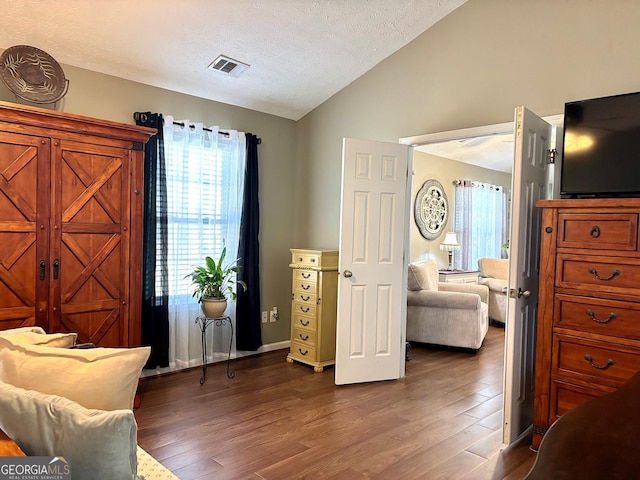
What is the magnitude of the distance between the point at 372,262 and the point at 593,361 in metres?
1.76

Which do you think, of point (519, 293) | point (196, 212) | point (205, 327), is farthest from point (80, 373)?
point (196, 212)

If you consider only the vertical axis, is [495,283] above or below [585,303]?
below

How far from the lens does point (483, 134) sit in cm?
335

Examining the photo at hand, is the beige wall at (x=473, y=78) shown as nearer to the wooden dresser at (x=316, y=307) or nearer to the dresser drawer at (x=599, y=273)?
the wooden dresser at (x=316, y=307)

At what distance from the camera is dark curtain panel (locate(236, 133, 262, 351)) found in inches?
169

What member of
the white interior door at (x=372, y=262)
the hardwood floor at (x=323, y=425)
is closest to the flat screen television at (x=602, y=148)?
the white interior door at (x=372, y=262)

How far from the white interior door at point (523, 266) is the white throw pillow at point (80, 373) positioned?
6.62 ft

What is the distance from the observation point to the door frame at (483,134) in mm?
2588

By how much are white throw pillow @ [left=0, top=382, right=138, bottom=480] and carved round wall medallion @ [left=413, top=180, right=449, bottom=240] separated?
5.68 metres

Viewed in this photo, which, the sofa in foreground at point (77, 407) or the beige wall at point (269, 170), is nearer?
the sofa in foreground at point (77, 407)

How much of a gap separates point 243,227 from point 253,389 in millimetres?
1522

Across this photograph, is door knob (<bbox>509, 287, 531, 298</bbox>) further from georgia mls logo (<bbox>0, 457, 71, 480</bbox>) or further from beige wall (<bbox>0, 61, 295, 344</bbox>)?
beige wall (<bbox>0, 61, 295, 344</bbox>)

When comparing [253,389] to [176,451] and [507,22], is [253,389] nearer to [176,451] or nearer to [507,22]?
[176,451]

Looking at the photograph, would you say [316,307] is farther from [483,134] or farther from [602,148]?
[602,148]
